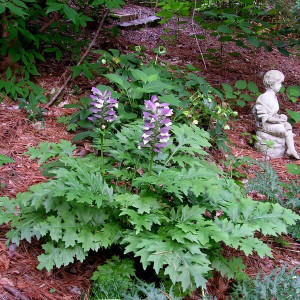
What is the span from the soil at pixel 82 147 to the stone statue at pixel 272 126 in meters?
0.13

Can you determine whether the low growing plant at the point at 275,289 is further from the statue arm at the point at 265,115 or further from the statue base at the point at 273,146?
the statue arm at the point at 265,115

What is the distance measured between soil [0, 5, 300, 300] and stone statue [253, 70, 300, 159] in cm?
13

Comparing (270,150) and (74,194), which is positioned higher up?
(74,194)

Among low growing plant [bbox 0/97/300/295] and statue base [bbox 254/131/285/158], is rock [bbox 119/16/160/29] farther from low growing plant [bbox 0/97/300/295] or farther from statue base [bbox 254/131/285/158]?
low growing plant [bbox 0/97/300/295]

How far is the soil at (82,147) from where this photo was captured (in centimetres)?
241

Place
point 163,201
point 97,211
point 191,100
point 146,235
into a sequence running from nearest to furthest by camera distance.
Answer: point 146,235, point 97,211, point 163,201, point 191,100

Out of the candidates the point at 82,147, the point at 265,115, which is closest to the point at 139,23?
the point at 265,115

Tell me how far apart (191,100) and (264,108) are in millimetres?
993

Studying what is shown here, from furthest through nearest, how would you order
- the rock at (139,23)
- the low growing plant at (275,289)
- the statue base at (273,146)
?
the rock at (139,23) < the statue base at (273,146) < the low growing plant at (275,289)

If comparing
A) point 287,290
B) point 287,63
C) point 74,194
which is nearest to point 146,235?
point 74,194

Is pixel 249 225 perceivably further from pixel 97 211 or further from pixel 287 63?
pixel 287 63

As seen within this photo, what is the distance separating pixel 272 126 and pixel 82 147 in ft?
7.78

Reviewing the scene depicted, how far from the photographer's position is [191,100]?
4.44m

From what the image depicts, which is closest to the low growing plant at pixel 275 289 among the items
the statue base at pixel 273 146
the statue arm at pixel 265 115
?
the statue base at pixel 273 146
